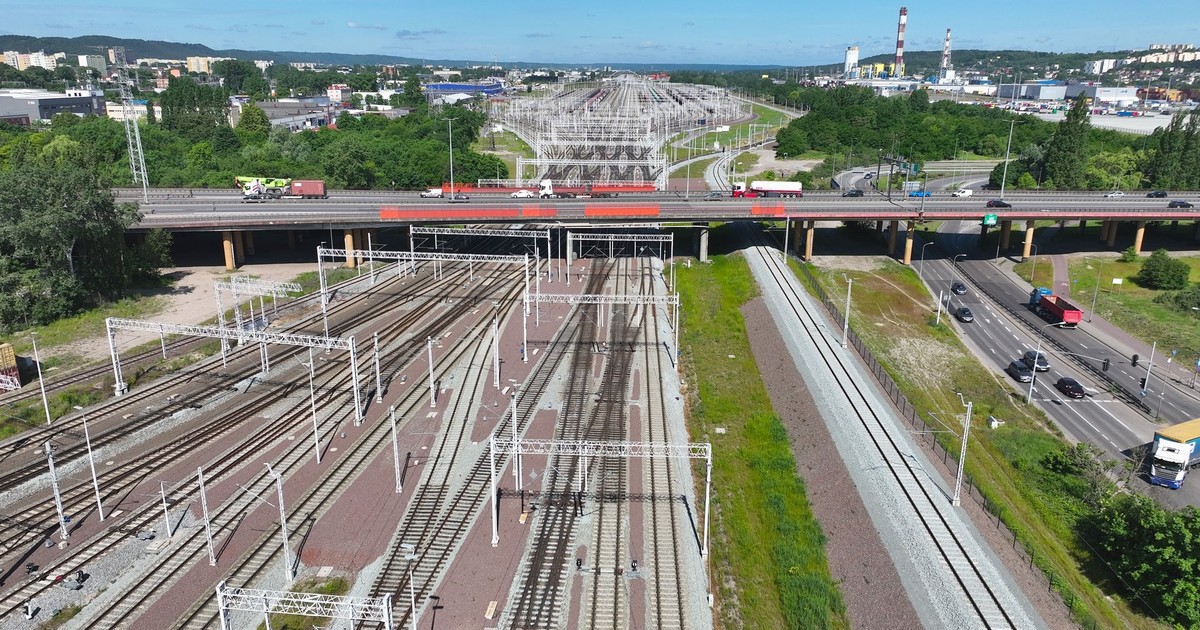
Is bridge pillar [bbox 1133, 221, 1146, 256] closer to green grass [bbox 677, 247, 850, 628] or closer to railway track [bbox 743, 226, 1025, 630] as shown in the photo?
railway track [bbox 743, 226, 1025, 630]

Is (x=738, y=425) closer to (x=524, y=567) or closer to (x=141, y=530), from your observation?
(x=524, y=567)

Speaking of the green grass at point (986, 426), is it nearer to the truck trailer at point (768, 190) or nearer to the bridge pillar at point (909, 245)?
the bridge pillar at point (909, 245)

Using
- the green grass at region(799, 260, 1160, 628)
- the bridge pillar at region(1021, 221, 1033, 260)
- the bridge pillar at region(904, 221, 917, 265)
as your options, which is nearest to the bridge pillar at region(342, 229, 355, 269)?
the green grass at region(799, 260, 1160, 628)

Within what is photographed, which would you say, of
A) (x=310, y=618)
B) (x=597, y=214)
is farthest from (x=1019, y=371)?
(x=310, y=618)

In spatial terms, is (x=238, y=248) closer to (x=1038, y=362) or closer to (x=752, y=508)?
(x=752, y=508)

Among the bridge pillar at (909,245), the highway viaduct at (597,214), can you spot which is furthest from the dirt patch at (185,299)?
the bridge pillar at (909,245)

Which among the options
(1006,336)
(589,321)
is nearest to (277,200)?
(589,321)

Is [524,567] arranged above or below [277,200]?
below
